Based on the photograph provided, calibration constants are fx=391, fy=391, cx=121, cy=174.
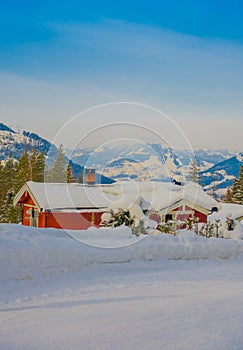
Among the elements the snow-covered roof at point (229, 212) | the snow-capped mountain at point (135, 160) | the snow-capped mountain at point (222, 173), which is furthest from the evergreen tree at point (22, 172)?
the snow-capped mountain at point (135, 160)

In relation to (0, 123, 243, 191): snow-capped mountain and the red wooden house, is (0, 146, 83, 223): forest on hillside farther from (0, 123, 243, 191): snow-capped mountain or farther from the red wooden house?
(0, 123, 243, 191): snow-capped mountain

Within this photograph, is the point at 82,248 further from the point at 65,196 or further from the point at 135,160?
the point at 65,196

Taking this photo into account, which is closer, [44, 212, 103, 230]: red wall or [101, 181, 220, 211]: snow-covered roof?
[101, 181, 220, 211]: snow-covered roof

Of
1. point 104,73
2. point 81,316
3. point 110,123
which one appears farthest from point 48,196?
point 81,316

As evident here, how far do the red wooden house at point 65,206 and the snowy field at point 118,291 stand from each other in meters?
8.90

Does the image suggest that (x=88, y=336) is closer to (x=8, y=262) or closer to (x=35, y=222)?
(x=8, y=262)

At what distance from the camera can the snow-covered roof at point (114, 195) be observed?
51.0 ft

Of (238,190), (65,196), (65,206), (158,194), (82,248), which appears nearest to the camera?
(82,248)

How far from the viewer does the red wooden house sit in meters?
19.6

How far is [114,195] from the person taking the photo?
15.6 m

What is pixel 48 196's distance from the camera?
20828 millimetres

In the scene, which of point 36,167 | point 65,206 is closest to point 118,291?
point 65,206

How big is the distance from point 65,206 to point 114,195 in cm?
513

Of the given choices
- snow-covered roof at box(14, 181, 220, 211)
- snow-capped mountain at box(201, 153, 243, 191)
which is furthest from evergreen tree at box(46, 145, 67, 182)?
snow-capped mountain at box(201, 153, 243, 191)
